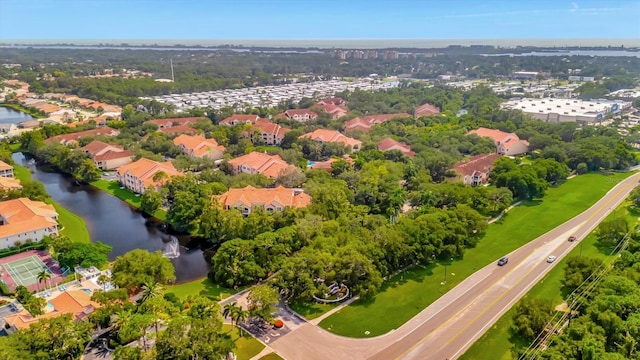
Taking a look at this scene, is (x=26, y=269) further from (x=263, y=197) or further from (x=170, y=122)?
(x=170, y=122)

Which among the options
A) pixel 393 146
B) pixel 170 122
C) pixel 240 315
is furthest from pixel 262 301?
pixel 170 122

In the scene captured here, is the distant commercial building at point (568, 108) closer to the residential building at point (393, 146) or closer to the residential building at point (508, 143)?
the residential building at point (508, 143)

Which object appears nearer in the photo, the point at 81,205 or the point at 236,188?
the point at 236,188

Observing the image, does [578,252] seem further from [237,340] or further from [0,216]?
[0,216]

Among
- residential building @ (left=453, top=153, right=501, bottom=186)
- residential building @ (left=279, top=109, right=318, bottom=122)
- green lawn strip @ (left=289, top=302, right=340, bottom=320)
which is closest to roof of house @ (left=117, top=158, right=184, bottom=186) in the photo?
green lawn strip @ (left=289, top=302, right=340, bottom=320)

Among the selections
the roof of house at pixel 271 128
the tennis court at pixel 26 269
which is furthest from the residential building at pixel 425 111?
the tennis court at pixel 26 269

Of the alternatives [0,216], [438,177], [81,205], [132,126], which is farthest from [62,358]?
[132,126]

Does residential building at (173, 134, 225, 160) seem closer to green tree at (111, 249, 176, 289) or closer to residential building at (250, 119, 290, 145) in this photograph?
residential building at (250, 119, 290, 145)
